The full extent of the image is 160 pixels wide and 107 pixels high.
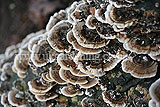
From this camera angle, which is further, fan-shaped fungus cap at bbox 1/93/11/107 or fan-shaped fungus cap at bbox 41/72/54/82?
fan-shaped fungus cap at bbox 1/93/11/107

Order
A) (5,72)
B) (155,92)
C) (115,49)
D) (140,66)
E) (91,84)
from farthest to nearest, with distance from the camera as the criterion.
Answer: (5,72)
(91,84)
(115,49)
(140,66)
(155,92)

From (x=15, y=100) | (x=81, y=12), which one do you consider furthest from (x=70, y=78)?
(x=15, y=100)

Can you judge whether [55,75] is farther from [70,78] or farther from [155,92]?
[155,92]

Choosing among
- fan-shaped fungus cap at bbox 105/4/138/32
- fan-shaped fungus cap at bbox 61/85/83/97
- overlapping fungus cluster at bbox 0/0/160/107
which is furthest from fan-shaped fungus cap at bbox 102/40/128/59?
fan-shaped fungus cap at bbox 61/85/83/97

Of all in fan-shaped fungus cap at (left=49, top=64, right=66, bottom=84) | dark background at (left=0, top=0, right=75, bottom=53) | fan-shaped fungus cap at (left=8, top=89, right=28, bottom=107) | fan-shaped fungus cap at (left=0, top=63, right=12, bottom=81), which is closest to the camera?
fan-shaped fungus cap at (left=49, top=64, right=66, bottom=84)

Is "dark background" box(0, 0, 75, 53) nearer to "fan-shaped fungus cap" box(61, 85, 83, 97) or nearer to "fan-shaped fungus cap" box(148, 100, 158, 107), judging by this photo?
"fan-shaped fungus cap" box(61, 85, 83, 97)

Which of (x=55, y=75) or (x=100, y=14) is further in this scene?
(x=55, y=75)

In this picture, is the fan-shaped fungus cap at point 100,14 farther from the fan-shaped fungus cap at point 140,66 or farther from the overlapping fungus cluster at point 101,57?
the fan-shaped fungus cap at point 140,66
